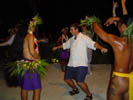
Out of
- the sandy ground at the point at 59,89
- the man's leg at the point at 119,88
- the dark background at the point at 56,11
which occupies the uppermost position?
the dark background at the point at 56,11

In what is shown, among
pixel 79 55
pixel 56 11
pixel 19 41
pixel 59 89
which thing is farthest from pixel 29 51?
pixel 56 11

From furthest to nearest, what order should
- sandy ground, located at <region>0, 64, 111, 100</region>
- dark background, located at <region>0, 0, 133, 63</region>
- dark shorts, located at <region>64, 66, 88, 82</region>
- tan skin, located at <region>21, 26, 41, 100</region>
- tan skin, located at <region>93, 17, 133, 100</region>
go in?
dark background, located at <region>0, 0, 133, 63</region> → sandy ground, located at <region>0, 64, 111, 100</region> → dark shorts, located at <region>64, 66, 88, 82</region> → tan skin, located at <region>21, 26, 41, 100</region> → tan skin, located at <region>93, 17, 133, 100</region>

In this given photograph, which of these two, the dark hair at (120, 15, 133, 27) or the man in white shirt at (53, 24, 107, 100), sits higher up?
the dark hair at (120, 15, 133, 27)

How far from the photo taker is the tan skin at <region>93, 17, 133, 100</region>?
2299 mm

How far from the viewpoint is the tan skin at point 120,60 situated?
230 centimetres

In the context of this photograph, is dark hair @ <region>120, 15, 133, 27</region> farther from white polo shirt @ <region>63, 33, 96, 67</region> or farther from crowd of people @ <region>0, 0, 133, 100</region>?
white polo shirt @ <region>63, 33, 96, 67</region>

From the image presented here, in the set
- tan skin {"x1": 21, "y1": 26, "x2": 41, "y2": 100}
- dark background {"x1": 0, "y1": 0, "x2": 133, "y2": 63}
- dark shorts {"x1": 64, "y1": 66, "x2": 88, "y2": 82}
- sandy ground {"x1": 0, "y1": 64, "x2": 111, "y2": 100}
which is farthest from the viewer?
dark background {"x1": 0, "y1": 0, "x2": 133, "y2": 63}

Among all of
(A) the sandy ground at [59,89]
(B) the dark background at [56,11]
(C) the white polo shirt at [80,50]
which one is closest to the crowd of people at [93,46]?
(C) the white polo shirt at [80,50]

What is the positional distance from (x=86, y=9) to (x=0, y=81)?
36.4 feet

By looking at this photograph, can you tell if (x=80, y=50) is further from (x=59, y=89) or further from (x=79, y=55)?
(x=59, y=89)

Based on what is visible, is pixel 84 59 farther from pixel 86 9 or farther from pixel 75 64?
pixel 86 9

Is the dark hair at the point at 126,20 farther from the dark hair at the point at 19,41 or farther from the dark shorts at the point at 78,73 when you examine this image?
the dark hair at the point at 19,41

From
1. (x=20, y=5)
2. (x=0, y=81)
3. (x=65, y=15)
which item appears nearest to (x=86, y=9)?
(x=65, y=15)

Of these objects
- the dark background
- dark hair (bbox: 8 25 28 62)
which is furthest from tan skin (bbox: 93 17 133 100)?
the dark background
